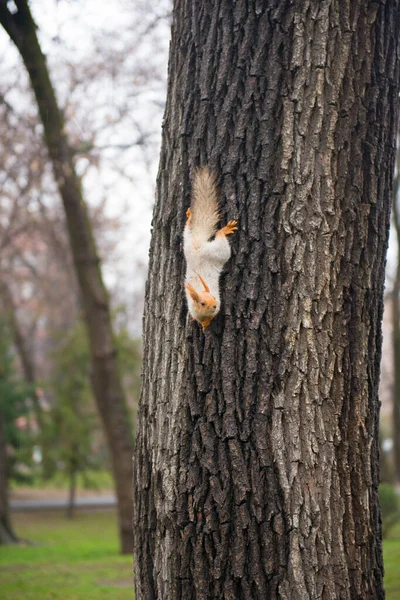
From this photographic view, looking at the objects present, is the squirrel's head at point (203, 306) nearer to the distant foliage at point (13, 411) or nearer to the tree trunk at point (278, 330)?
the tree trunk at point (278, 330)

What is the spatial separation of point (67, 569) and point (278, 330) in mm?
5491

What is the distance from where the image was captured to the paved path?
18248 mm

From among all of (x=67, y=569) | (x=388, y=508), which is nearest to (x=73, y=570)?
(x=67, y=569)

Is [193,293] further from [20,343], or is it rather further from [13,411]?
[20,343]

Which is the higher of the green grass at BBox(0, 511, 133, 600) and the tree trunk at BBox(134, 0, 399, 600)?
the tree trunk at BBox(134, 0, 399, 600)

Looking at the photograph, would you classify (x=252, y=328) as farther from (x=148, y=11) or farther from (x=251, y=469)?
(x=148, y=11)

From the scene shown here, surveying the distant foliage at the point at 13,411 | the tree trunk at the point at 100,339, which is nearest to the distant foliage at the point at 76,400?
the distant foliage at the point at 13,411

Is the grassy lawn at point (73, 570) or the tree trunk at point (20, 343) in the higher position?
the tree trunk at point (20, 343)

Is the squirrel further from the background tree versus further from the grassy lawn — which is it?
the background tree

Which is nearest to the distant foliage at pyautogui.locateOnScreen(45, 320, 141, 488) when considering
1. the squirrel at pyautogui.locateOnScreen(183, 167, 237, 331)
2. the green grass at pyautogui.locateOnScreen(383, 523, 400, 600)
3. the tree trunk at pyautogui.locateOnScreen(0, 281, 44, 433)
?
the tree trunk at pyautogui.locateOnScreen(0, 281, 44, 433)

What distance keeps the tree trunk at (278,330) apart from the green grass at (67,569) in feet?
10.0

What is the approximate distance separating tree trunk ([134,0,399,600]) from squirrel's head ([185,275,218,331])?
0.06 meters

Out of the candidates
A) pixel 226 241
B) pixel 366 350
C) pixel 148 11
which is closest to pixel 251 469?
pixel 366 350

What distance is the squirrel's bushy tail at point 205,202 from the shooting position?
258 centimetres
